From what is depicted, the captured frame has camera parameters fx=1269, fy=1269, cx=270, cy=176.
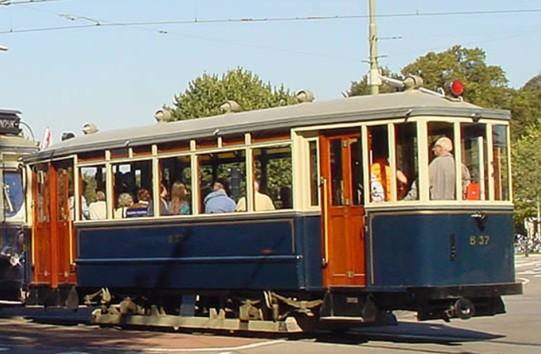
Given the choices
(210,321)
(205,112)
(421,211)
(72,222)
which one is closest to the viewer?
(421,211)

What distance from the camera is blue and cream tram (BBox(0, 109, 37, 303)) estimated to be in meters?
23.1

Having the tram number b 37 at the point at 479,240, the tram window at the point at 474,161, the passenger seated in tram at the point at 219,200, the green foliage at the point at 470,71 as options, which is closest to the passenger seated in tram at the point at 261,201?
the passenger seated in tram at the point at 219,200

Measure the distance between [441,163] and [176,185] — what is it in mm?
4505

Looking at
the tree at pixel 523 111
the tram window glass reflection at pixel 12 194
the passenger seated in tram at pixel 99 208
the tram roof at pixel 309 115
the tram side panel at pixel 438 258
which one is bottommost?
the tram side panel at pixel 438 258

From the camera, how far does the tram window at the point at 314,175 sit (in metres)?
16.8

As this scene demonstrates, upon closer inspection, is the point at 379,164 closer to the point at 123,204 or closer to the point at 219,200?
the point at 219,200

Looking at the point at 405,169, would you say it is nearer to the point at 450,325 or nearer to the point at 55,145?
the point at 450,325

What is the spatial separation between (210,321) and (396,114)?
4.47 metres

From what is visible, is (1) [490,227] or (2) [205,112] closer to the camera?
(1) [490,227]

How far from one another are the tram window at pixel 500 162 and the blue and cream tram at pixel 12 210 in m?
9.15

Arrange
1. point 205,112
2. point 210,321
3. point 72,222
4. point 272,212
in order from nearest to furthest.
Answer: point 272,212
point 210,321
point 72,222
point 205,112

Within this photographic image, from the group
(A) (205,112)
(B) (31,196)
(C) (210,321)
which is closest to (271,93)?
(A) (205,112)

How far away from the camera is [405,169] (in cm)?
1606

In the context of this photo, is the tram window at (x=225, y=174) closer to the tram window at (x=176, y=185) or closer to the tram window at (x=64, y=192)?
the tram window at (x=176, y=185)
